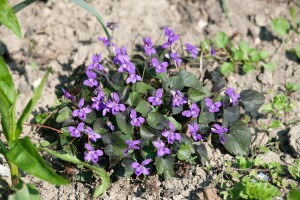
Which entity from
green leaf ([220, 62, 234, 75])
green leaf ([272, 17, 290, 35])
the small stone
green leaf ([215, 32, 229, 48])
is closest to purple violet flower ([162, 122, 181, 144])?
the small stone

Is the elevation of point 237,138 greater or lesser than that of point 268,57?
lesser

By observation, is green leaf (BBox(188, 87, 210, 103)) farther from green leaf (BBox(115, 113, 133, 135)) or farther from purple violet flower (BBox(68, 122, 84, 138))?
purple violet flower (BBox(68, 122, 84, 138))

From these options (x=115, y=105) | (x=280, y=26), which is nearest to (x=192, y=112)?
(x=115, y=105)

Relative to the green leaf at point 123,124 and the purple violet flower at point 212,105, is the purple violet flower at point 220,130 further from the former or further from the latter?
the green leaf at point 123,124

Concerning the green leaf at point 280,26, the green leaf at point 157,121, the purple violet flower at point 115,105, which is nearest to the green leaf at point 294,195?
the green leaf at point 157,121

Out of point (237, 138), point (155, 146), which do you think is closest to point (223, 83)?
point (237, 138)

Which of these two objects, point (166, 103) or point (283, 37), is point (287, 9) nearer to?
point (283, 37)
